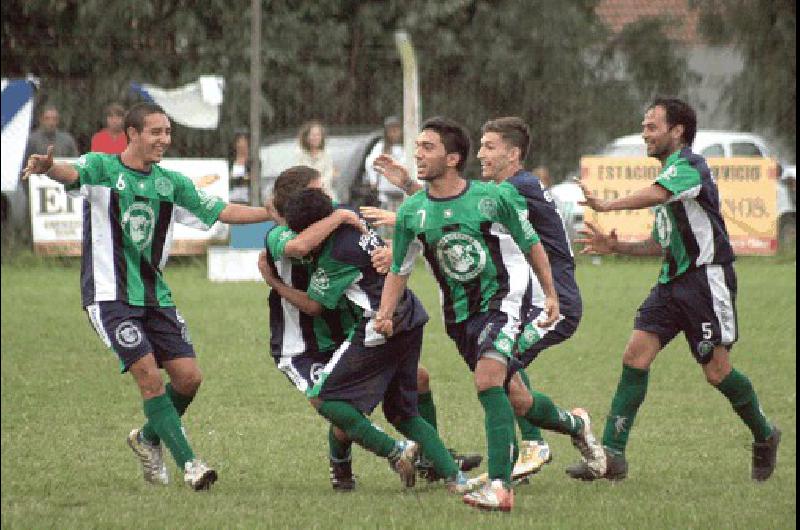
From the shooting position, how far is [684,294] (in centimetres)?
873

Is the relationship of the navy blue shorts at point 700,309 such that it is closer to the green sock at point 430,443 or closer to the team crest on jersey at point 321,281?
the green sock at point 430,443

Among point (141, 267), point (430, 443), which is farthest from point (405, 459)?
point (141, 267)

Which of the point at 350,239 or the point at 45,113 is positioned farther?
the point at 45,113

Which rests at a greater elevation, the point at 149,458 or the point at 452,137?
the point at 452,137

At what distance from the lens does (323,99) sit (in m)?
21.9

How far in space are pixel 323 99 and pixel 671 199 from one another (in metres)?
13.8

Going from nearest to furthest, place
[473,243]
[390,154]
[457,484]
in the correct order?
1. [473,243]
2. [457,484]
3. [390,154]

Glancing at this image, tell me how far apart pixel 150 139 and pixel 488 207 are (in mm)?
1842

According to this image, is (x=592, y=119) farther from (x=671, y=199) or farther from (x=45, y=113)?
(x=671, y=199)

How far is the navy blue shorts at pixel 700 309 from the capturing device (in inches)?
343

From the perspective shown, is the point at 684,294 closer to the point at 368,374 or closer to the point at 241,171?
the point at 368,374

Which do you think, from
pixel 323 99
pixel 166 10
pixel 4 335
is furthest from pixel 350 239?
pixel 166 10

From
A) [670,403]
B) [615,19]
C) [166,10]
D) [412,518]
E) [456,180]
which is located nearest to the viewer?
[412,518]

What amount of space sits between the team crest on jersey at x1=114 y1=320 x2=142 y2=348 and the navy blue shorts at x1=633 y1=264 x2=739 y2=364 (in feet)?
8.70
